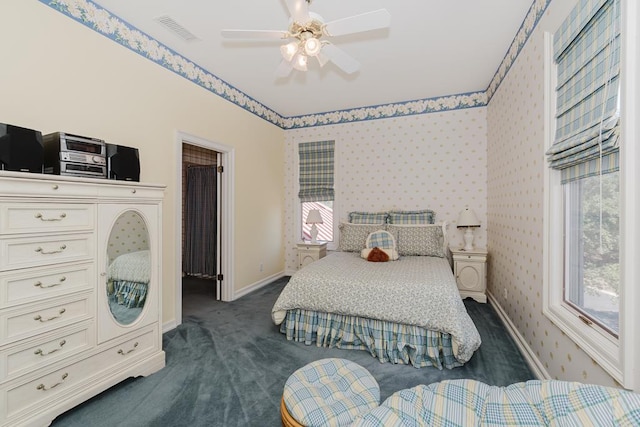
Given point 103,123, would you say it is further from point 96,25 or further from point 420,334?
point 420,334

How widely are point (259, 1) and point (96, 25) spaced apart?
1.28 meters

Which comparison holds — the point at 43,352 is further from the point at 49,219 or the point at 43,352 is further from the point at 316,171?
the point at 316,171

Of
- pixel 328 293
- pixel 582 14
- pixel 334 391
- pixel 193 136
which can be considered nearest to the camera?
pixel 334 391

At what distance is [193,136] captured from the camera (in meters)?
3.11

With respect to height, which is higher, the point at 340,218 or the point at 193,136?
the point at 193,136

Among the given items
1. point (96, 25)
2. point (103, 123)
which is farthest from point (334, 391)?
point (96, 25)

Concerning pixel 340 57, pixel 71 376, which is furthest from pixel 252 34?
pixel 71 376

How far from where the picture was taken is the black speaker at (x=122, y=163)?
202 centimetres

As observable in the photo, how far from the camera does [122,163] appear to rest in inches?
82.2

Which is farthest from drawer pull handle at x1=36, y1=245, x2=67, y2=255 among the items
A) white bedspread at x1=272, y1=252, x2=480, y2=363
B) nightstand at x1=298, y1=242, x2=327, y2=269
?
nightstand at x1=298, y1=242, x2=327, y2=269

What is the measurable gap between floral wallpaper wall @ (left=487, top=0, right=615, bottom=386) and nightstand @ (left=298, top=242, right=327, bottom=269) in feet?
7.54

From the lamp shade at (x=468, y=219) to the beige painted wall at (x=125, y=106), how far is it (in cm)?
279

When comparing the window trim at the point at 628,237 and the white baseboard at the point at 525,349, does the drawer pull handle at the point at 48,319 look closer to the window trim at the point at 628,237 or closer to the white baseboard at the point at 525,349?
the window trim at the point at 628,237

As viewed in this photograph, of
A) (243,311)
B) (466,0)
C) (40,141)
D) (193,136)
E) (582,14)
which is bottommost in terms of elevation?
(243,311)
